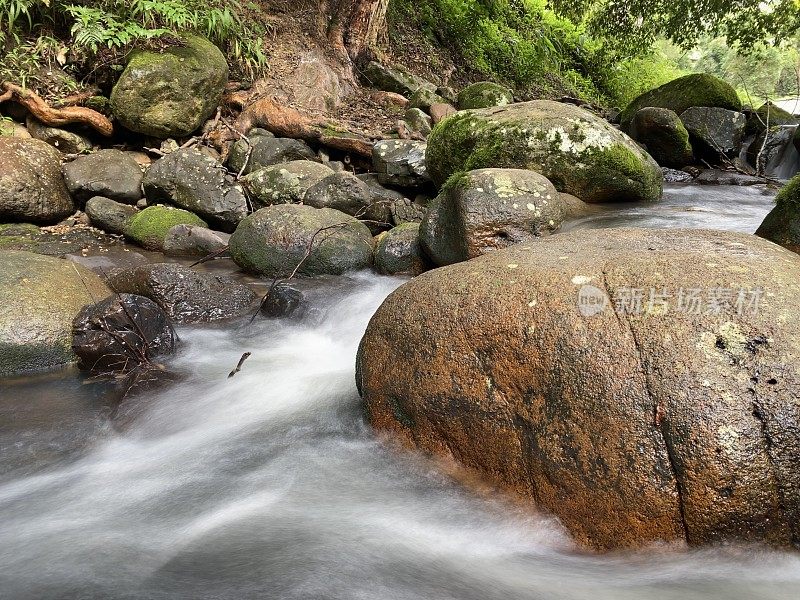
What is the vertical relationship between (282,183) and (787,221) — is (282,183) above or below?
below

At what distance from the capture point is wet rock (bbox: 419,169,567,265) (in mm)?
4988

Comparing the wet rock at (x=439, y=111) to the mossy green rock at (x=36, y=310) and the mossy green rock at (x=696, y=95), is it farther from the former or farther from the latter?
the mossy green rock at (x=36, y=310)

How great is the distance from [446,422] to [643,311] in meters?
0.98

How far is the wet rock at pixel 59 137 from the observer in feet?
28.7

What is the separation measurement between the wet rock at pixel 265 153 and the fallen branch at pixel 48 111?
6.71 feet

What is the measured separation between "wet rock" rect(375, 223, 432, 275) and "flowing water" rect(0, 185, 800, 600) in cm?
228

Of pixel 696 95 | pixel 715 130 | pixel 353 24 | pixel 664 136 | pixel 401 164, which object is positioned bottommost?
pixel 401 164

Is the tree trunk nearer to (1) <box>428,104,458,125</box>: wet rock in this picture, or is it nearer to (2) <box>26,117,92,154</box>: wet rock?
(1) <box>428,104,458,125</box>: wet rock

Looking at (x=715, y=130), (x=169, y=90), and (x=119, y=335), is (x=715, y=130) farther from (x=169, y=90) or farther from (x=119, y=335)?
(x=119, y=335)

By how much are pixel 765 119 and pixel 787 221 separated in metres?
9.19

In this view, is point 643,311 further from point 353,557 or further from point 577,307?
point 353,557

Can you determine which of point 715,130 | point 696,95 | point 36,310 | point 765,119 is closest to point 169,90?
point 36,310

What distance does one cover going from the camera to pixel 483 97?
12086 millimetres

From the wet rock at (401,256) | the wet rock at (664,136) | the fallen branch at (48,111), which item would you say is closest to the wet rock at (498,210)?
the wet rock at (401,256)
